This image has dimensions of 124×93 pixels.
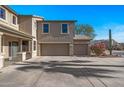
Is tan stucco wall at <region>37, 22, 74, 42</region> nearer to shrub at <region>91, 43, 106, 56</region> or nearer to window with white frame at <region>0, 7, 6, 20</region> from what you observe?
shrub at <region>91, 43, 106, 56</region>

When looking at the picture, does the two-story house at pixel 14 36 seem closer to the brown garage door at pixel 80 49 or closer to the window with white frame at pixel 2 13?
the window with white frame at pixel 2 13

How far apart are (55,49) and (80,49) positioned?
160 inches

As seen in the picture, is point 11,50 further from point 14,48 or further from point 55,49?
point 55,49

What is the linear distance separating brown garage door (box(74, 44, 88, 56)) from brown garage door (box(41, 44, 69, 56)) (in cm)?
153

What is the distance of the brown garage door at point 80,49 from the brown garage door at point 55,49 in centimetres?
153

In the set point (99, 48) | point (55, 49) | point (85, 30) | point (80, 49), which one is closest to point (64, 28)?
point (55, 49)

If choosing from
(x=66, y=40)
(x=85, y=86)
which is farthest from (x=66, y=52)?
(x=85, y=86)

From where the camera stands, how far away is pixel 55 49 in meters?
35.8

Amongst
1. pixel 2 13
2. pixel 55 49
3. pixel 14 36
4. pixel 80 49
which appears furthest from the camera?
pixel 80 49

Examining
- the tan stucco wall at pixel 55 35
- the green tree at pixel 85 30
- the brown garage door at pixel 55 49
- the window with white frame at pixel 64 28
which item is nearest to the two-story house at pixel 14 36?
the tan stucco wall at pixel 55 35

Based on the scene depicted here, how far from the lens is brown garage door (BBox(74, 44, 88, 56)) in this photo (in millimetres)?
36125
